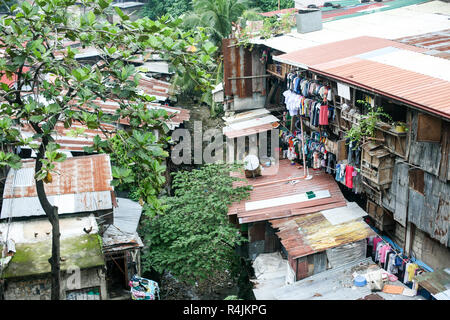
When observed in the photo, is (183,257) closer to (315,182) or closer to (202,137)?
(315,182)

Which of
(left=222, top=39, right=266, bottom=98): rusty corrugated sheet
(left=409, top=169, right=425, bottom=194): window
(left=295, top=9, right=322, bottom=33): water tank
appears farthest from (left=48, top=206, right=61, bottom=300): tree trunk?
(left=295, top=9, right=322, bottom=33): water tank

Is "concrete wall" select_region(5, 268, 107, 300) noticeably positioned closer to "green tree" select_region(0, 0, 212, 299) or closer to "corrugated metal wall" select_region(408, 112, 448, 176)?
"green tree" select_region(0, 0, 212, 299)

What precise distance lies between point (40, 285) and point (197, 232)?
4.05 metres

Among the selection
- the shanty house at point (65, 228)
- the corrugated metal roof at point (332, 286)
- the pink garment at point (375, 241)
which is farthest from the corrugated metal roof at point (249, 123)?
the corrugated metal roof at point (332, 286)

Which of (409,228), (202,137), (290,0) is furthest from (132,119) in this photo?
(290,0)

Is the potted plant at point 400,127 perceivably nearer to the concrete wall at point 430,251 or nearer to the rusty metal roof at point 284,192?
the concrete wall at point 430,251

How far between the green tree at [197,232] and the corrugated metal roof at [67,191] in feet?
5.44

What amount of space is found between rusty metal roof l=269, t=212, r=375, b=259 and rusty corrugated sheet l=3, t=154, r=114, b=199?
4927mm

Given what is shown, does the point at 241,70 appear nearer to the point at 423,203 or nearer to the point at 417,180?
the point at 417,180

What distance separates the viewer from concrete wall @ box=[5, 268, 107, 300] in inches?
434

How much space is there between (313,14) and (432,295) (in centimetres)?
1134

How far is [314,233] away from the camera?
13.0 meters

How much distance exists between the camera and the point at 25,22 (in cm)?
809

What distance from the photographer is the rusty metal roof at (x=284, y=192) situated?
14.0m
